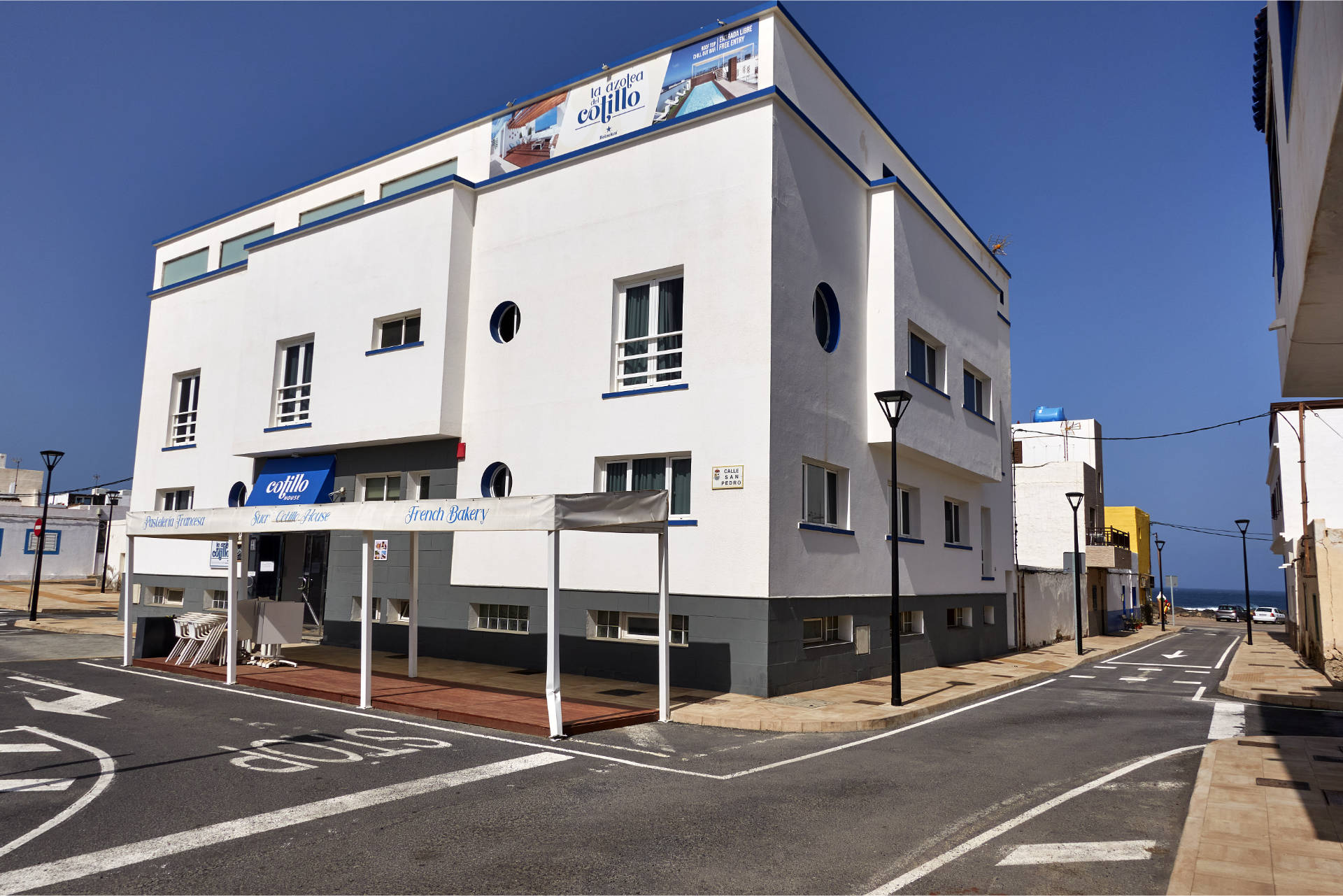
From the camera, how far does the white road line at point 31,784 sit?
25.0ft

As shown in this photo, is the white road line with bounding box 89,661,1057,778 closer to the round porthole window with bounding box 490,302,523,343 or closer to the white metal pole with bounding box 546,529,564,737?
the white metal pole with bounding box 546,529,564,737

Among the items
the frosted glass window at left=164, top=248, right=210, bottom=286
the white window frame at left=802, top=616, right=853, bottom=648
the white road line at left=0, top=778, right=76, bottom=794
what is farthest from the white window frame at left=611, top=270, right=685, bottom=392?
the frosted glass window at left=164, top=248, right=210, bottom=286

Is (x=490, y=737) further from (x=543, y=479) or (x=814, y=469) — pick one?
(x=814, y=469)

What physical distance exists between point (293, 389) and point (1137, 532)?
5784cm

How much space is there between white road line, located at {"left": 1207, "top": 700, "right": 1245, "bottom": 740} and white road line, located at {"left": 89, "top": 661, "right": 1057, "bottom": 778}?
3306 millimetres

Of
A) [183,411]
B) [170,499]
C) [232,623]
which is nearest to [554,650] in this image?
[232,623]

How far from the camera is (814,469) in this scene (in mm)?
16141

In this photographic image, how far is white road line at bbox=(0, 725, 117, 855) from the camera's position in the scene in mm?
6227

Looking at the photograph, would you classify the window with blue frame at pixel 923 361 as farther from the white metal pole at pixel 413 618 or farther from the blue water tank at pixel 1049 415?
the blue water tank at pixel 1049 415

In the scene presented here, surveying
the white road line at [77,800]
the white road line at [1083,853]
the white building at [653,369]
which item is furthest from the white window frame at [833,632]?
the white road line at [77,800]

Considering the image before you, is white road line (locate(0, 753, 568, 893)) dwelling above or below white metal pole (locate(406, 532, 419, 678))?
below

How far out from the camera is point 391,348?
61.7 ft

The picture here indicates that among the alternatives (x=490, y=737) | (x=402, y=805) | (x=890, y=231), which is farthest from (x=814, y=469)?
(x=402, y=805)

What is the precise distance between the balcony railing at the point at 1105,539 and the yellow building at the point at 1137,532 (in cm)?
1195
